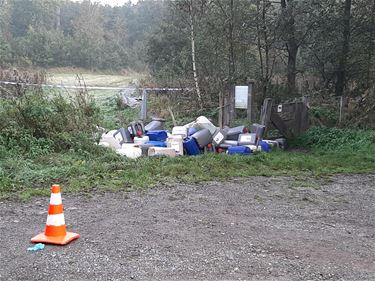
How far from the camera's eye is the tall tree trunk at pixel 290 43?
46.9 feet

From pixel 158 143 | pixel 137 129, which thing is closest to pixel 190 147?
pixel 158 143

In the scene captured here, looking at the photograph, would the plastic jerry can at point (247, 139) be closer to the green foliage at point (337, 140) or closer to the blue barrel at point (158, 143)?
the blue barrel at point (158, 143)

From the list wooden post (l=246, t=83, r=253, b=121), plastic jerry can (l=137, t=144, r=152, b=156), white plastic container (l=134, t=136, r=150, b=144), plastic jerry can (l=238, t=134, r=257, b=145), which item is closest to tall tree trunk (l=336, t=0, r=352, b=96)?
wooden post (l=246, t=83, r=253, b=121)

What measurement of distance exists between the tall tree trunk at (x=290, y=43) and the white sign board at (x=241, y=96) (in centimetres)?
342

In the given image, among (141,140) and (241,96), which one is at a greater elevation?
(241,96)

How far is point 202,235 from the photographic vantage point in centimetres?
465

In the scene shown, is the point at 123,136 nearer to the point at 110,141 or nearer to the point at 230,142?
the point at 110,141

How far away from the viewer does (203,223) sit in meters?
5.07

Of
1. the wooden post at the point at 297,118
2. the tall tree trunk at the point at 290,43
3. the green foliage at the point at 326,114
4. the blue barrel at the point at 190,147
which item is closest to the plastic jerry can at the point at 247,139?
the blue barrel at the point at 190,147

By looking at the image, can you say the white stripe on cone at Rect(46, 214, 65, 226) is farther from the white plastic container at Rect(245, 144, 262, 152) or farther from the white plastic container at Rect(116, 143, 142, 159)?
the white plastic container at Rect(245, 144, 262, 152)

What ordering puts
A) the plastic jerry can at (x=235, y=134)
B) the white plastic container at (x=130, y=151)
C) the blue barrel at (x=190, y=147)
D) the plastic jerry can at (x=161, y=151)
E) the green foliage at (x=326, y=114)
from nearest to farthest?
the white plastic container at (x=130, y=151), the plastic jerry can at (x=161, y=151), the blue barrel at (x=190, y=147), the plastic jerry can at (x=235, y=134), the green foliage at (x=326, y=114)

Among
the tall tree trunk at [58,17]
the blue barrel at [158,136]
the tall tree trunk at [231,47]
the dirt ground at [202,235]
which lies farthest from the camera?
the tall tree trunk at [58,17]

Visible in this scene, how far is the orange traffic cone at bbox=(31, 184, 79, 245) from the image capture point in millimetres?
4386

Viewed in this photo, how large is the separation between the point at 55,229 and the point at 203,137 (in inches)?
240
